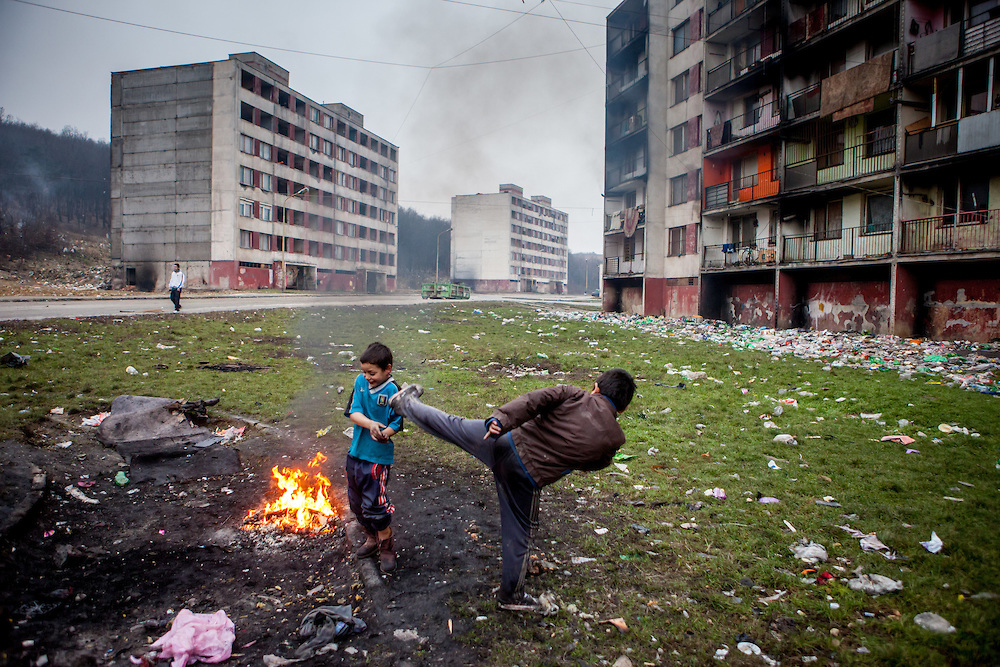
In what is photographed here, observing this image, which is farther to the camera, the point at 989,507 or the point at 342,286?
the point at 342,286

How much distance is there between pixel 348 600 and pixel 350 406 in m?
1.14

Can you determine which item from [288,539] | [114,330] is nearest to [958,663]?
[288,539]

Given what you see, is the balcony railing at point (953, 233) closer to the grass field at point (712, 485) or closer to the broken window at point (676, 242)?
the grass field at point (712, 485)

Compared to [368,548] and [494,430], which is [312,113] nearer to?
[368,548]

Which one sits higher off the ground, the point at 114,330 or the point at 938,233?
the point at 938,233

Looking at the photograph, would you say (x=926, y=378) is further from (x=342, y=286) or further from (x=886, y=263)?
(x=342, y=286)

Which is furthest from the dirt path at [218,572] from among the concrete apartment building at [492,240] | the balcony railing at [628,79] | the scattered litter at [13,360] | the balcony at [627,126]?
the concrete apartment building at [492,240]

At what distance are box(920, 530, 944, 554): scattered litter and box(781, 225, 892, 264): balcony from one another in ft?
49.7

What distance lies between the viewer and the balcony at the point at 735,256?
2033 centimetres

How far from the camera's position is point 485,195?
8631 centimetres

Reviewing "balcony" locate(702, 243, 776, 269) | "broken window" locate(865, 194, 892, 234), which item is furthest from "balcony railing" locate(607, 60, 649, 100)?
"broken window" locate(865, 194, 892, 234)

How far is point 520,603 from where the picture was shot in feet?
9.93

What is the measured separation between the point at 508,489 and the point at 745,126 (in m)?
23.9

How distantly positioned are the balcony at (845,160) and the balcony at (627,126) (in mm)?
9201
